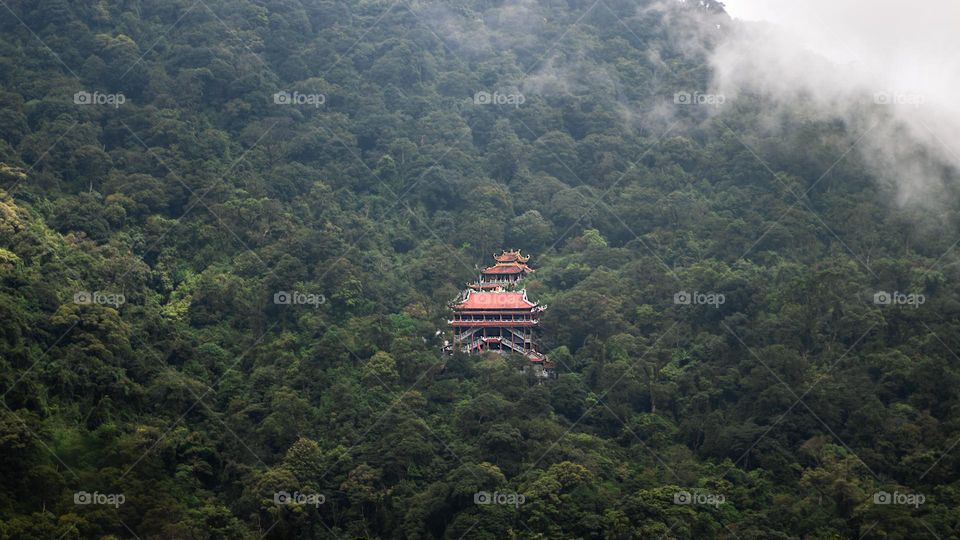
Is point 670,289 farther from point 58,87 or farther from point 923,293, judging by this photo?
point 58,87

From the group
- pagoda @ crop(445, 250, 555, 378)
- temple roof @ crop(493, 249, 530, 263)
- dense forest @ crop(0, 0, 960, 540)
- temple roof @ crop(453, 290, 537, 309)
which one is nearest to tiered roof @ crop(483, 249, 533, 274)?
temple roof @ crop(493, 249, 530, 263)

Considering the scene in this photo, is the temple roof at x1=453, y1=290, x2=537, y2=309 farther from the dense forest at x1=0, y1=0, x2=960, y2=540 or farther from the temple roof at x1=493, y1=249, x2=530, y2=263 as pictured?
the temple roof at x1=493, y1=249, x2=530, y2=263

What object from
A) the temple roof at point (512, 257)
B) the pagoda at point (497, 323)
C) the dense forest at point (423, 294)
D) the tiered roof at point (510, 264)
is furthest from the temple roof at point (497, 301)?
the temple roof at point (512, 257)

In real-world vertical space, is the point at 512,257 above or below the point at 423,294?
above

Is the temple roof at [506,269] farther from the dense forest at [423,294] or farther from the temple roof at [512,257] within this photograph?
the dense forest at [423,294]

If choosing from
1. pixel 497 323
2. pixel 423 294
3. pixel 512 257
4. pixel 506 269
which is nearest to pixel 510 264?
pixel 506 269

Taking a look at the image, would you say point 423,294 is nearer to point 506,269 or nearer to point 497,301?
point 497,301

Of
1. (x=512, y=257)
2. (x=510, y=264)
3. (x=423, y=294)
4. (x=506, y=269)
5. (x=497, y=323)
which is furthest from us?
(x=512, y=257)
